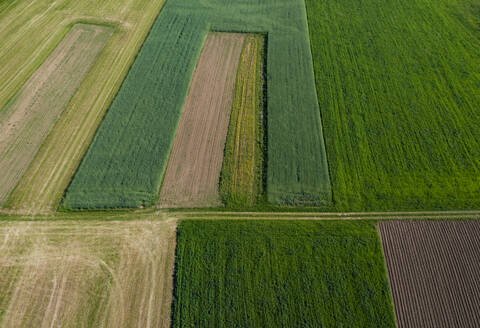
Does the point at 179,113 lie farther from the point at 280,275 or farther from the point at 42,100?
the point at 280,275

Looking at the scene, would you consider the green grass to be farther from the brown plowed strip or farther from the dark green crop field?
the dark green crop field

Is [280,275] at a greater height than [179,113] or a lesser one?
lesser

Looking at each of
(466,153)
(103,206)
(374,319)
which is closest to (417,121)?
(466,153)

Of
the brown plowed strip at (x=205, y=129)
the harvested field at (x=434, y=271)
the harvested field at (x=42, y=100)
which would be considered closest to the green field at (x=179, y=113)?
the brown plowed strip at (x=205, y=129)

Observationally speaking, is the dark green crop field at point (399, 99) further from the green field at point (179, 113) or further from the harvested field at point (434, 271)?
the harvested field at point (434, 271)

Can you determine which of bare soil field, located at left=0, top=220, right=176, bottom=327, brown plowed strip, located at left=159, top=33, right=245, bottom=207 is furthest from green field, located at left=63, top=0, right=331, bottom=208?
bare soil field, located at left=0, top=220, right=176, bottom=327

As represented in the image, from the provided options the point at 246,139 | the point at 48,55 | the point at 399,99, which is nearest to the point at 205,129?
the point at 246,139

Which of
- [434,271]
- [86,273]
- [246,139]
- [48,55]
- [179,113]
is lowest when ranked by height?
[86,273]
